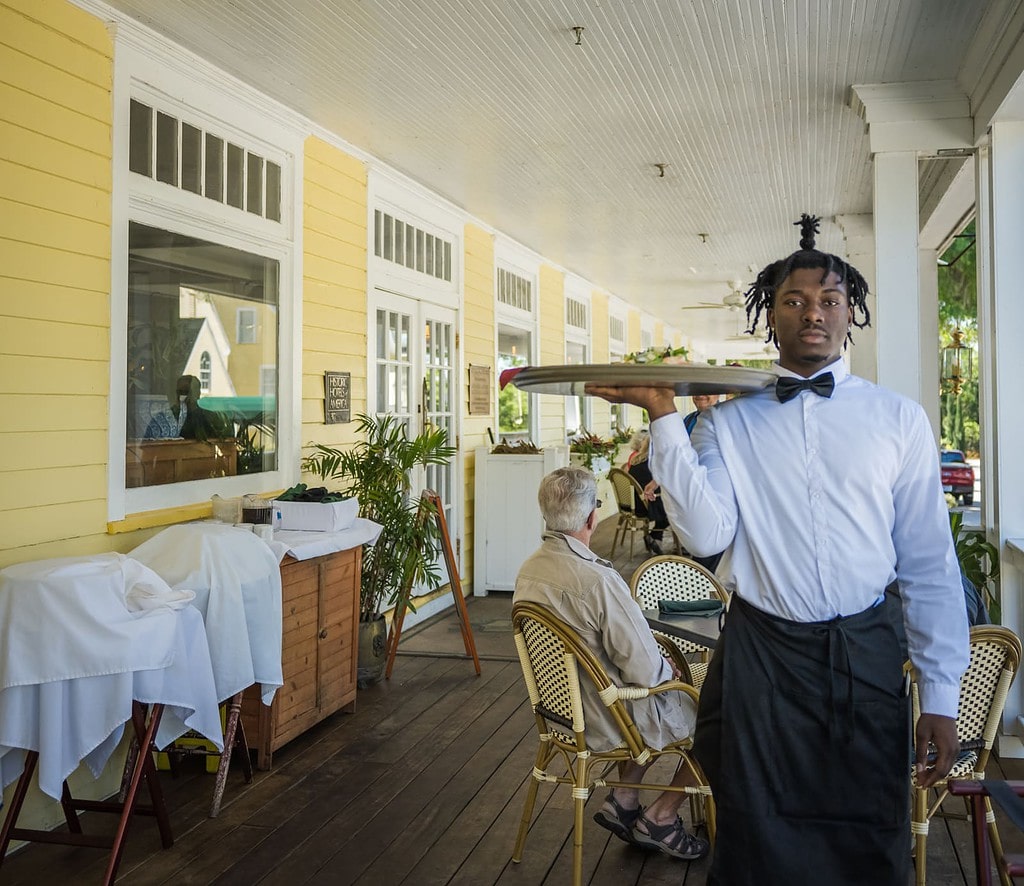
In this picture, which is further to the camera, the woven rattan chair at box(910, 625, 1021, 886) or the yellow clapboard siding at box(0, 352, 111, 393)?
the yellow clapboard siding at box(0, 352, 111, 393)

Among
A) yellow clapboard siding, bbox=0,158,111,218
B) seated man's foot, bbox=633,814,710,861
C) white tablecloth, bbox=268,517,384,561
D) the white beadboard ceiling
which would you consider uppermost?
the white beadboard ceiling

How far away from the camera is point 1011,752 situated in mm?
3912

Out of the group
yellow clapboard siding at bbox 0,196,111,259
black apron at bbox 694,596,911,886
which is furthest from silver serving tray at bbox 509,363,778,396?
yellow clapboard siding at bbox 0,196,111,259

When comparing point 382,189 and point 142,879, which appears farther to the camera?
point 382,189

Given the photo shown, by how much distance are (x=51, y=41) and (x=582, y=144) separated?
9.72ft

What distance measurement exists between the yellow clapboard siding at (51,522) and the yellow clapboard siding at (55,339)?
548 mm

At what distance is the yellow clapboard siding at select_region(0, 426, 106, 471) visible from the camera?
3.16 m

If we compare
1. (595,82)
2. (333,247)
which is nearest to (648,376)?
(595,82)

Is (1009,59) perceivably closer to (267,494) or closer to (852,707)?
(852,707)

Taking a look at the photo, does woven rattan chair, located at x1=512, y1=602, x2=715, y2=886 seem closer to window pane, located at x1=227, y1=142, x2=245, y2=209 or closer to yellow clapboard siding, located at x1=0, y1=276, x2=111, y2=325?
yellow clapboard siding, located at x1=0, y1=276, x2=111, y2=325

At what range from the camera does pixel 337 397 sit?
5.30 metres

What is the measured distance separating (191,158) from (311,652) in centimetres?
221

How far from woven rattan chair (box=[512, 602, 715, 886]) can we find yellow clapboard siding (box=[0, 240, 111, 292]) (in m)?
2.03

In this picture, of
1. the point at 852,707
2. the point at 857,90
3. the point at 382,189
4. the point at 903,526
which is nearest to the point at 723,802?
the point at 852,707
